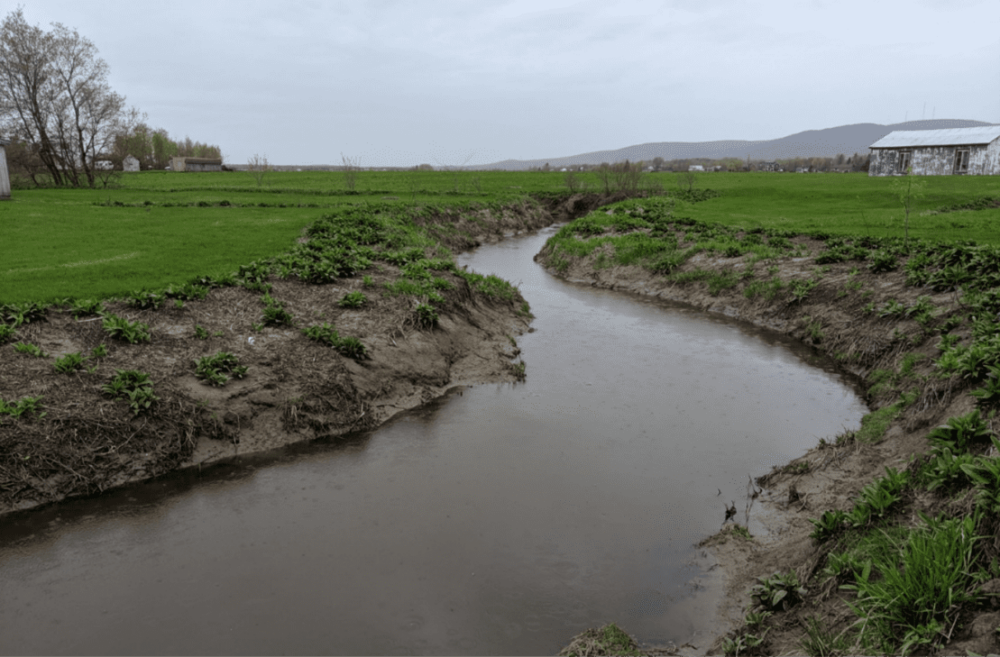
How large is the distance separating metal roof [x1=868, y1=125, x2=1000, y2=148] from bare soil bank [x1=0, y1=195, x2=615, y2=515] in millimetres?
65354

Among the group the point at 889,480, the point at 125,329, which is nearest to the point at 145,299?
the point at 125,329

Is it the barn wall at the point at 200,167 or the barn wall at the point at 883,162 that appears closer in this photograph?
the barn wall at the point at 883,162

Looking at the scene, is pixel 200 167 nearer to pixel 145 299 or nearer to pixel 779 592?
pixel 145 299

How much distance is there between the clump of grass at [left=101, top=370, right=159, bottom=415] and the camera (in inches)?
377

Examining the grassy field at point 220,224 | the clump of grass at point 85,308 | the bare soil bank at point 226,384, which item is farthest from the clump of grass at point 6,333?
the grassy field at point 220,224

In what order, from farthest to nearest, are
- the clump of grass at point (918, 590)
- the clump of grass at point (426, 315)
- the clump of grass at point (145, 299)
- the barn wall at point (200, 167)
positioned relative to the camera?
the barn wall at point (200, 167) → the clump of grass at point (426, 315) → the clump of grass at point (145, 299) → the clump of grass at point (918, 590)

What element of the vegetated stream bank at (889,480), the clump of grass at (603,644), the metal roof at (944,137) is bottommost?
the clump of grass at (603,644)

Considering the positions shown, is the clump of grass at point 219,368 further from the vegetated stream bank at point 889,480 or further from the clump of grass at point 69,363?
the vegetated stream bank at point 889,480

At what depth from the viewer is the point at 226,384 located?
10.7 meters

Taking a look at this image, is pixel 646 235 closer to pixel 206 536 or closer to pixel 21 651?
pixel 206 536

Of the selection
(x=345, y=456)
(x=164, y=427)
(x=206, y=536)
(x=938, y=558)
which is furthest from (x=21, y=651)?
(x=938, y=558)

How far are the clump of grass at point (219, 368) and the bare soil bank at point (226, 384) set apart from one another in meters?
0.14

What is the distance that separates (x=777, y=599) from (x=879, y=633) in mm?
1191

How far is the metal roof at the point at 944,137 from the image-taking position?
6025 cm
